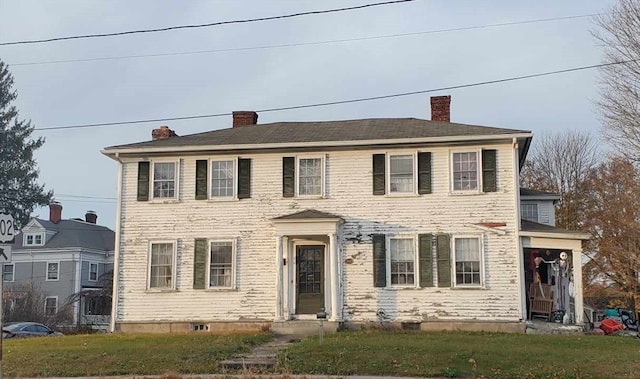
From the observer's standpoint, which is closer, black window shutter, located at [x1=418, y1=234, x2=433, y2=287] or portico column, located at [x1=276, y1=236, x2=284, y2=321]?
black window shutter, located at [x1=418, y1=234, x2=433, y2=287]

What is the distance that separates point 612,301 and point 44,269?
37.3 meters

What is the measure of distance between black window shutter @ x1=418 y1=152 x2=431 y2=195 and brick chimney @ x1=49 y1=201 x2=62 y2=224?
1451 inches

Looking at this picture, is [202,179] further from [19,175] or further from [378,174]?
[19,175]

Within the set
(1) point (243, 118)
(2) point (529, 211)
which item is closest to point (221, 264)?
(1) point (243, 118)

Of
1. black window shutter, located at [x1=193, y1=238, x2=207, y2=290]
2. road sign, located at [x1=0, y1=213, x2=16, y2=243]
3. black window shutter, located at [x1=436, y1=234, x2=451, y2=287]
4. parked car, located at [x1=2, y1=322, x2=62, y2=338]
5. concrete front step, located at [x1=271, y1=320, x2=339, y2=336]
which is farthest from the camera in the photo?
parked car, located at [x1=2, y1=322, x2=62, y2=338]

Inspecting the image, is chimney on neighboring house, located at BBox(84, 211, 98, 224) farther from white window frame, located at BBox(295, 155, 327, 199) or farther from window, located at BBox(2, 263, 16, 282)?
white window frame, located at BBox(295, 155, 327, 199)

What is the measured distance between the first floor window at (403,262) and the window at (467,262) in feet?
4.58

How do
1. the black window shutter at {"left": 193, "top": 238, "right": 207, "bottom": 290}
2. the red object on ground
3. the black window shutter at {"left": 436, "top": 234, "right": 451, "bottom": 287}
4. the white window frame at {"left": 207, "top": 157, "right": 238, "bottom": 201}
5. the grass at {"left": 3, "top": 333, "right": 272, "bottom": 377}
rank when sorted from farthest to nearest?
1. the red object on ground
2. the white window frame at {"left": 207, "top": 157, "right": 238, "bottom": 201}
3. the black window shutter at {"left": 193, "top": 238, "right": 207, "bottom": 290}
4. the black window shutter at {"left": 436, "top": 234, "right": 451, "bottom": 287}
5. the grass at {"left": 3, "top": 333, "right": 272, "bottom": 377}

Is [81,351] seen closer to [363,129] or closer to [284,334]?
[284,334]

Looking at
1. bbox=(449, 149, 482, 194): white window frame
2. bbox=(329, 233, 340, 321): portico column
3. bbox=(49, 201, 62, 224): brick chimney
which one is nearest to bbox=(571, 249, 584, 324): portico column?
bbox=(449, 149, 482, 194): white window frame

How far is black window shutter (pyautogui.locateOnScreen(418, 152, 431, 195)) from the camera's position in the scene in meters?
22.3

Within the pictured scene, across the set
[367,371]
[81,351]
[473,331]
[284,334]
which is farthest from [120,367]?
[473,331]

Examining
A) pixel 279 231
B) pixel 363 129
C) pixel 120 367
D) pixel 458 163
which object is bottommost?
pixel 120 367

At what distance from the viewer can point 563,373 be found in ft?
42.3
